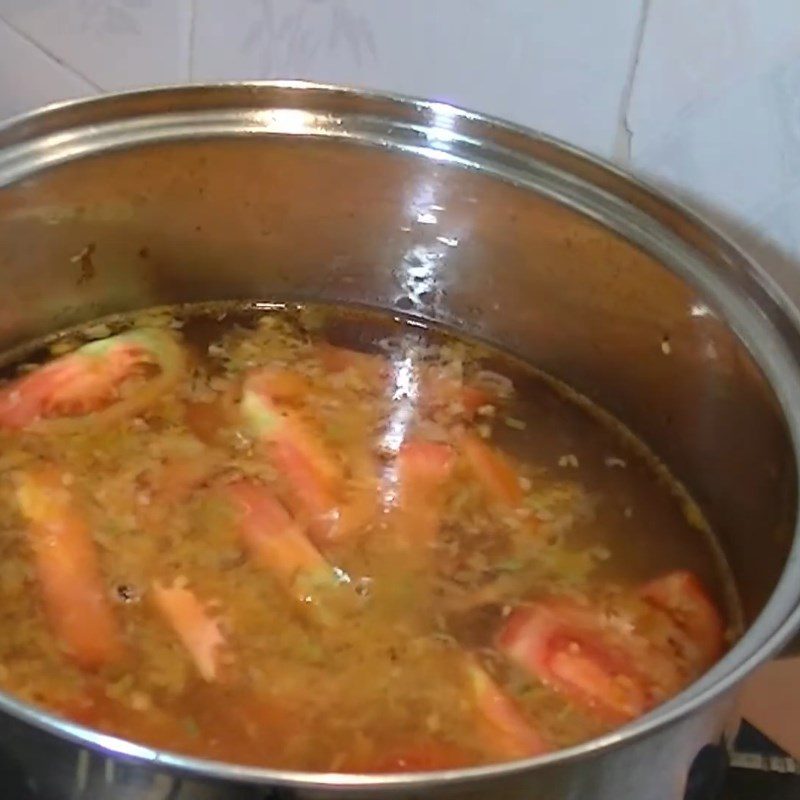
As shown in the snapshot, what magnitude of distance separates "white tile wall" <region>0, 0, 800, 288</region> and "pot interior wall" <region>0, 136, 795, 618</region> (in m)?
0.06

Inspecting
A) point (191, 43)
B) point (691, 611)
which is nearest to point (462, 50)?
point (191, 43)

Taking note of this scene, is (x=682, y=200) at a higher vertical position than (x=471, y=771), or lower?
higher

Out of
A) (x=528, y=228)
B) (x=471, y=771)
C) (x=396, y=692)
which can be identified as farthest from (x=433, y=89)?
(x=471, y=771)

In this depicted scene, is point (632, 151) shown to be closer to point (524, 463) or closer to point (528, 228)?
point (528, 228)

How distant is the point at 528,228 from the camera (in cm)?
84

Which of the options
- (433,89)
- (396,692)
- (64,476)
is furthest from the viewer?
(433,89)

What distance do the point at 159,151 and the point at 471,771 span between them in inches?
19.1

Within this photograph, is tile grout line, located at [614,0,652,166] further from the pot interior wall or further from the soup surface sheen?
the soup surface sheen

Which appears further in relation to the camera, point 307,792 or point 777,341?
point 777,341

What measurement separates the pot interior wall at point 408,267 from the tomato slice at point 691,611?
3 centimetres

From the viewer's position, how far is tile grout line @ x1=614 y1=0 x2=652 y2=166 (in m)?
0.77

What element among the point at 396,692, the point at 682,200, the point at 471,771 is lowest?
the point at 396,692

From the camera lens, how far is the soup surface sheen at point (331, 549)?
0.66m

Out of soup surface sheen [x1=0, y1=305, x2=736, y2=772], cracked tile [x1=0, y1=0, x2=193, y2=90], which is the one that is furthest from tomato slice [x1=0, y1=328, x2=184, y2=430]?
cracked tile [x1=0, y1=0, x2=193, y2=90]
